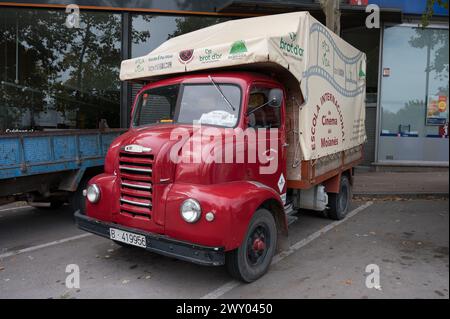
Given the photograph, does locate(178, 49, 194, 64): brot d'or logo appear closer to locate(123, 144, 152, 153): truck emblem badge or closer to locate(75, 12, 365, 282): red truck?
locate(75, 12, 365, 282): red truck

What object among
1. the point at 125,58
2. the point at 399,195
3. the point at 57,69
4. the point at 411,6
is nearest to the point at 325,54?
the point at 399,195

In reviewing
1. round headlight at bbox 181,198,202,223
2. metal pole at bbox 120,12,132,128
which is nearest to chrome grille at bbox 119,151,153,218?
round headlight at bbox 181,198,202,223

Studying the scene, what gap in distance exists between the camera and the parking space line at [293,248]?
4.34 m

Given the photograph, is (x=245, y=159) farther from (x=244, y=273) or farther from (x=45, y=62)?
(x=45, y=62)

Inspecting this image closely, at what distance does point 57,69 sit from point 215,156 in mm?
9832

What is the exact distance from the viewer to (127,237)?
447cm

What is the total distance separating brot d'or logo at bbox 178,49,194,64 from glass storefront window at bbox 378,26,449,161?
9.42m

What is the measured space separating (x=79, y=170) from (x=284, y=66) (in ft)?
12.5

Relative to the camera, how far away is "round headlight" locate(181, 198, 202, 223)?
3992 millimetres

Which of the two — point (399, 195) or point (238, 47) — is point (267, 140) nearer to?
point (238, 47)

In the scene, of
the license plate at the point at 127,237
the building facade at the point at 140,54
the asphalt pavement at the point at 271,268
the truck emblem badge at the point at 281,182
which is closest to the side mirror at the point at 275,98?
the truck emblem badge at the point at 281,182

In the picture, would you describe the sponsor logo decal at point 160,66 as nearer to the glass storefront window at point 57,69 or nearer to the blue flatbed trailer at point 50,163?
the blue flatbed trailer at point 50,163

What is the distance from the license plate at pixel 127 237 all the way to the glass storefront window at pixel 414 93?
10556mm

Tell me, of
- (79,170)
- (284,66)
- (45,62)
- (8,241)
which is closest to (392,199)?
(284,66)
